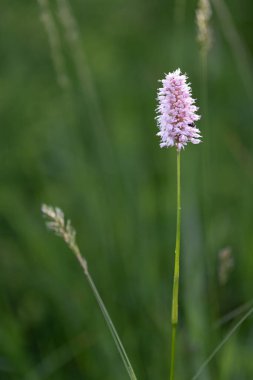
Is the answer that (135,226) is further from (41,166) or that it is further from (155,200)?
(41,166)

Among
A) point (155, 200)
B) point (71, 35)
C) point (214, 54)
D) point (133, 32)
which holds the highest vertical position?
point (133, 32)

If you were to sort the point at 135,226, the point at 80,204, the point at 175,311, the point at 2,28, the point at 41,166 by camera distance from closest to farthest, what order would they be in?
the point at 175,311
the point at 135,226
the point at 80,204
the point at 41,166
the point at 2,28

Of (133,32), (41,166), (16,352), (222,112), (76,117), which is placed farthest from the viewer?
(133,32)

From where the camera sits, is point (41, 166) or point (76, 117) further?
point (76, 117)

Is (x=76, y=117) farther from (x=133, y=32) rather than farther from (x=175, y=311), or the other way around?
(x=175, y=311)

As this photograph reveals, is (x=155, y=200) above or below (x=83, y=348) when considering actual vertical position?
above

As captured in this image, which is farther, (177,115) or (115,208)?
(115,208)

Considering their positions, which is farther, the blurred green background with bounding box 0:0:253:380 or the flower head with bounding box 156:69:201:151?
the blurred green background with bounding box 0:0:253:380

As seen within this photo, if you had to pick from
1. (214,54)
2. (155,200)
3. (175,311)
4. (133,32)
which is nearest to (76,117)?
(155,200)
